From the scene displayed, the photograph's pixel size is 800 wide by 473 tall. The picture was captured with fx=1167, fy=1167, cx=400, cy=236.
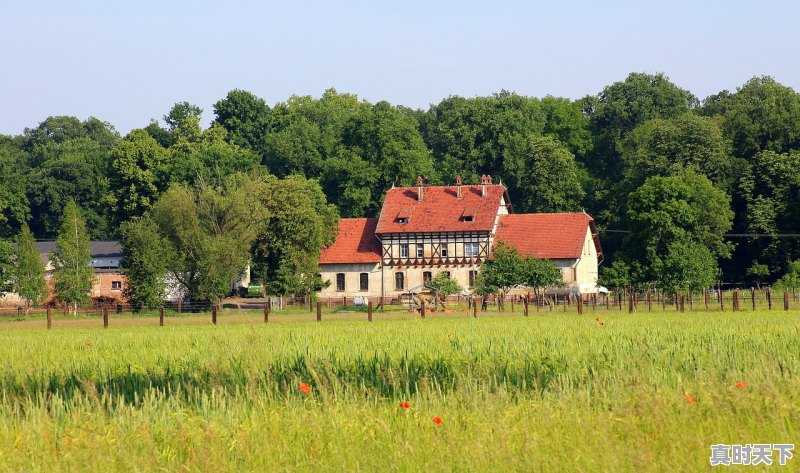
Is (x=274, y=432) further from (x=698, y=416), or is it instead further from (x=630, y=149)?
(x=630, y=149)

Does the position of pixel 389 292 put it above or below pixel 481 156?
below

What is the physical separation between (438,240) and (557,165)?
16230mm

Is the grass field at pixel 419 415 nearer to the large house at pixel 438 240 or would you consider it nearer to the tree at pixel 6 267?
the tree at pixel 6 267

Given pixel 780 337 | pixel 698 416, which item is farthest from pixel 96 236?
pixel 698 416

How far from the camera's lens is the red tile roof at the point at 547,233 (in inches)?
3100

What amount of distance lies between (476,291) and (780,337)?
1896 inches

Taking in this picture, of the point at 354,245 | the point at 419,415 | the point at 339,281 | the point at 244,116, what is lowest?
the point at 419,415

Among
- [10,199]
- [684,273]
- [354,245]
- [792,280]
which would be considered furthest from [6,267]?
[792,280]

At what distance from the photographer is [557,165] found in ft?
307

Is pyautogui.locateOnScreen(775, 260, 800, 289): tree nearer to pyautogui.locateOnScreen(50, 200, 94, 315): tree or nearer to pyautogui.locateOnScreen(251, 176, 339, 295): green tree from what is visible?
pyautogui.locateOnScreen(251, 176, 339, 295): green tree

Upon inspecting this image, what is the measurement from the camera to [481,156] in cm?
9975

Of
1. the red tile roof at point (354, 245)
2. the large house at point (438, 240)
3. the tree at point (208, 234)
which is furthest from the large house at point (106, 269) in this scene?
the large house at point (438, 240)

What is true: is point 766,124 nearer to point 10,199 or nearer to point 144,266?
point 144,266

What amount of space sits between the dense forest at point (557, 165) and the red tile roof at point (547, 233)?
324 centimetres
